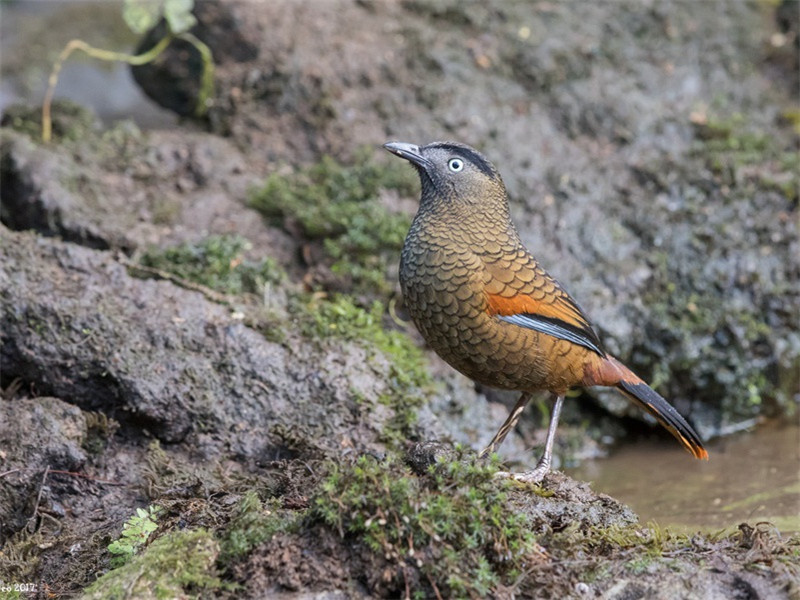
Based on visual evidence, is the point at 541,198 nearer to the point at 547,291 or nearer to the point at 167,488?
the point at 547,291

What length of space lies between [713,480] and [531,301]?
2.43 metres

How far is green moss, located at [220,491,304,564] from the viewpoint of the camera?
10.7ft

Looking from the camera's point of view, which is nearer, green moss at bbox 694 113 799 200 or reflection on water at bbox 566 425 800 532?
reflection on water at bbox 566 425 800 532

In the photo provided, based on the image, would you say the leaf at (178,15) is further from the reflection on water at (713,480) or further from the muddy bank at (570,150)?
the reflection on water at (713,480)

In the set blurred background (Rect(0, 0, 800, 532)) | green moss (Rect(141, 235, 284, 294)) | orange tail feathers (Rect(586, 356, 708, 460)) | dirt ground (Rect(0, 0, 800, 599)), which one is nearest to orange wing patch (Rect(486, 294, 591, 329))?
orange tail feathers (Rect(586, 356, 708, 460))

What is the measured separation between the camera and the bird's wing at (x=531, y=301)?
13.7ft

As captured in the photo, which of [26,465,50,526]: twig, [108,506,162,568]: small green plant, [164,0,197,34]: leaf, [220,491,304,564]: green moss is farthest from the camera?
[164,0,197,34]: leaf

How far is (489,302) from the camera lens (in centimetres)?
415

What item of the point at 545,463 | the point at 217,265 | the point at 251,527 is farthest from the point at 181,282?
the point at 545,463

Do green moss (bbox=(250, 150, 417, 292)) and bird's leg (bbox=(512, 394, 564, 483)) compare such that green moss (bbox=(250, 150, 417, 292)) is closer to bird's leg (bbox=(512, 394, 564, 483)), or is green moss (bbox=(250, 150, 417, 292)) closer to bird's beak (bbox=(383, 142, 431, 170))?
bird's beak (bbox=(383, 142, 431, 170))

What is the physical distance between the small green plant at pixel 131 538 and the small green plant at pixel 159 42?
368 centimetres

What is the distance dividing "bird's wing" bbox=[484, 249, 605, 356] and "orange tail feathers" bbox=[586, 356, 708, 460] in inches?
3.9

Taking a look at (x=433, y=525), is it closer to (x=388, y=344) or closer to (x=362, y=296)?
(x=388, y=344)

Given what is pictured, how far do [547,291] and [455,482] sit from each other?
1.35m
